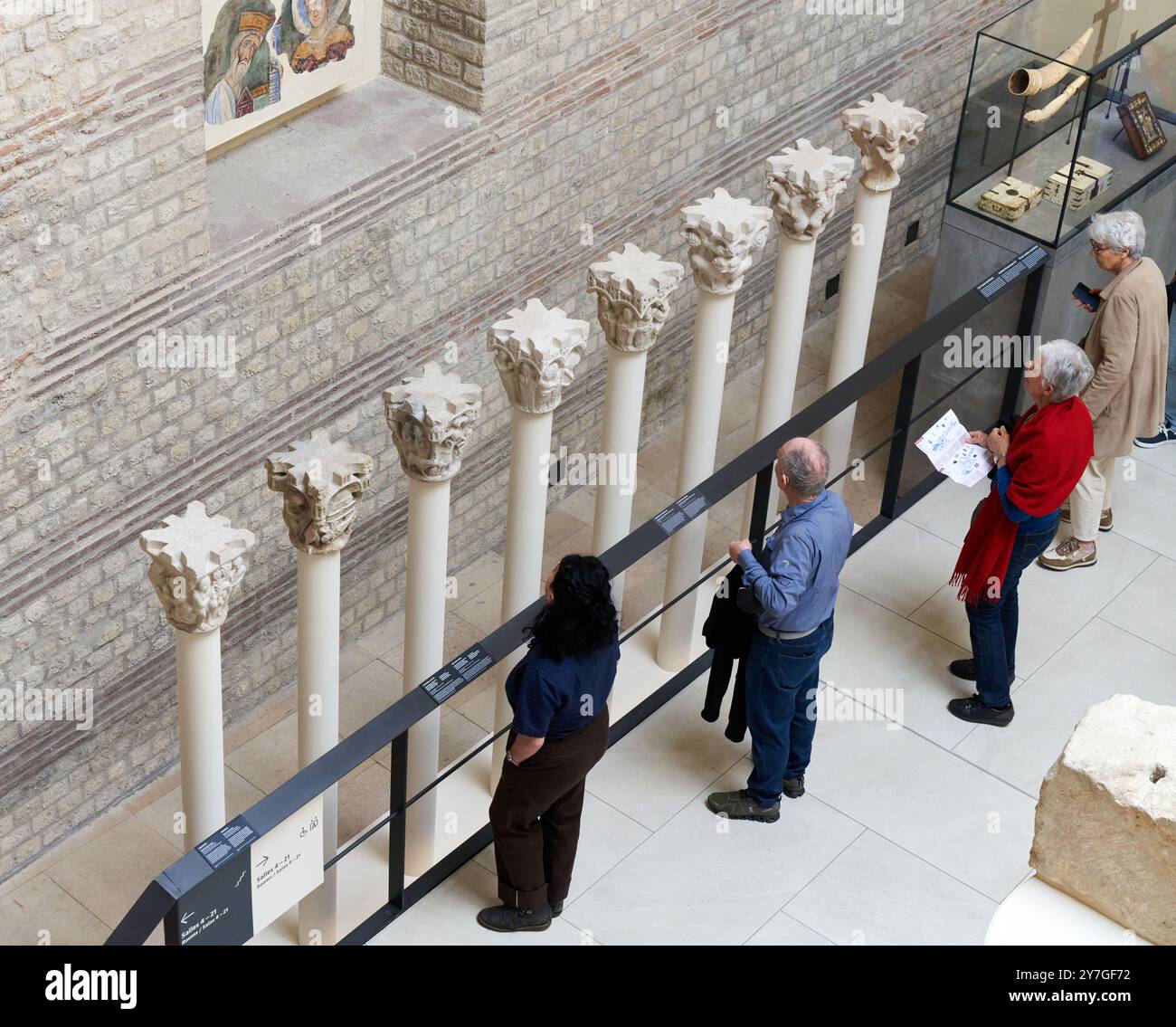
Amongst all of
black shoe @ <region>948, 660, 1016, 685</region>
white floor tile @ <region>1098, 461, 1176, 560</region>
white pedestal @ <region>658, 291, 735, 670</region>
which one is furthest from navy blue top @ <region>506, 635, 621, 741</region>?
white floor tile @ <region>1098, 461, 1176, 560</region>

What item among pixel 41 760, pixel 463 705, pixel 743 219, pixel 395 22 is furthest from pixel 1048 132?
pixel 41 760

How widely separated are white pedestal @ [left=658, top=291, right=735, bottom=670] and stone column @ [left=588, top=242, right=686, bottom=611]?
0.28 m

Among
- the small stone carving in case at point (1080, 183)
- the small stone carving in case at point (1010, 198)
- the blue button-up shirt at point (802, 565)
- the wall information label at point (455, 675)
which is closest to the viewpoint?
the wall information label at point (455, 675)

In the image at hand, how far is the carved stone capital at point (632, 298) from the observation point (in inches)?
258

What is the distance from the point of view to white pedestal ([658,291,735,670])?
701 centimetres

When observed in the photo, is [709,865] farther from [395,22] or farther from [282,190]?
[395,22]

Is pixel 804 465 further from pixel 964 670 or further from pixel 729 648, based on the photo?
pixel 964 670

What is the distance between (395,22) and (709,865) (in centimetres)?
412

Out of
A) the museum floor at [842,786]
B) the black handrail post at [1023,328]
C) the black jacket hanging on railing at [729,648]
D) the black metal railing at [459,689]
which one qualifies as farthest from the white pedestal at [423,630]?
the black handrail post at [1023,328]

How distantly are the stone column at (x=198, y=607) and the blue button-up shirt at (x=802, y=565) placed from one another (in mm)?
1688

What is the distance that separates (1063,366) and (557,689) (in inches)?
90.4

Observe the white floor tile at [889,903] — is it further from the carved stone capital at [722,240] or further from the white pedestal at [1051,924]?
the carved stone capital at [722,240]

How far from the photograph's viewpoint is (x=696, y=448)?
7.32m

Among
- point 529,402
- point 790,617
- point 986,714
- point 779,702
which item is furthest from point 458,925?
point 986,714
